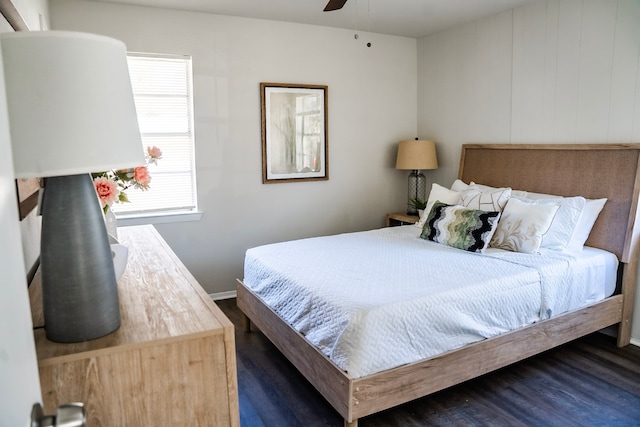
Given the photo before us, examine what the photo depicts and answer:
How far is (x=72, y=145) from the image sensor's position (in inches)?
35.2

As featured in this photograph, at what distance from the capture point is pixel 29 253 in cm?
149

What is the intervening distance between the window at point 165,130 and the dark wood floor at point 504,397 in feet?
5.25

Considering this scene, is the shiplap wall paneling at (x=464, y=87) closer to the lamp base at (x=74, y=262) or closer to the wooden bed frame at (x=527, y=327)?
the wooden bed frame at (x=527, y=327)

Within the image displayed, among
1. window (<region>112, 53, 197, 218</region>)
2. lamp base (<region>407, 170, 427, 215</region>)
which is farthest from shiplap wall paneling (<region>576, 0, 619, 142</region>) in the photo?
window (<region>112, 53, 197, 218</region>)

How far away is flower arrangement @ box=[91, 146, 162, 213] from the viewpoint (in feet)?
4.66

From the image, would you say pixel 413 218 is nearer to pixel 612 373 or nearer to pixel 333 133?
pixel 333 133

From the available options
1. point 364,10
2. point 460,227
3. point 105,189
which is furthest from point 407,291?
point 364,10

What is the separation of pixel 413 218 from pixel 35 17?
3343 mm

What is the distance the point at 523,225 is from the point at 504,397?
118 centimetres

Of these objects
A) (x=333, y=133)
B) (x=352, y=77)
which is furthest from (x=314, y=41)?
(x=333, y=133)

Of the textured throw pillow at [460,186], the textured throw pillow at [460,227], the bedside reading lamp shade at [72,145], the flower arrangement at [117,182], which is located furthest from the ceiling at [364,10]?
the bedside reading lamp shade at [72,145]

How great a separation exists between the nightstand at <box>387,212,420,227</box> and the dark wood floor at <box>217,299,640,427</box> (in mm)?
1748

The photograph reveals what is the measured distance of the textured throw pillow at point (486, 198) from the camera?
346cm

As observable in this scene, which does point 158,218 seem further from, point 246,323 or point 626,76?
point 626,76
